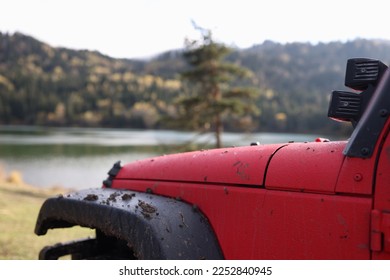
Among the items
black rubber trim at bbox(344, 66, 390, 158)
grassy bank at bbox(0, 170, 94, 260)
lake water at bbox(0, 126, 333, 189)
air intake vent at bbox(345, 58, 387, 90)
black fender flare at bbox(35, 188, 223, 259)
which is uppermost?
air intake vent at bbox(345, 58, 387, 90)

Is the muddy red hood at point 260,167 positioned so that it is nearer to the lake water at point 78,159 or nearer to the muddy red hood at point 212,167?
the muddy red hood at point 212,167

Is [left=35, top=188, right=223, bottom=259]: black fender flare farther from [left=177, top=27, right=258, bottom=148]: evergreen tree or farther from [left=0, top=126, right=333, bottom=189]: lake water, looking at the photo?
[left=177, top=27, right=258, bottom=148]: evergreen tree

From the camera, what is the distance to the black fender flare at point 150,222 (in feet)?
5.72

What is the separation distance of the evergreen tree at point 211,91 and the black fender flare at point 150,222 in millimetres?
15661

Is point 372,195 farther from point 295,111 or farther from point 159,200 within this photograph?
point 295,111

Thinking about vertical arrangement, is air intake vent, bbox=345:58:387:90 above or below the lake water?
above

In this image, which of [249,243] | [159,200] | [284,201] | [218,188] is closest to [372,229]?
[284,201]

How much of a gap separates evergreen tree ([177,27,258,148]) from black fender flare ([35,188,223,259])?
15661 millimetres

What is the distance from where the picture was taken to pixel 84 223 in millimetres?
2104

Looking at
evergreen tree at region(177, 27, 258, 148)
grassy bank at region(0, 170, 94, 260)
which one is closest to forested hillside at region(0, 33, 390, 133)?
evergreen tree at region(177, 27, 258, 148)

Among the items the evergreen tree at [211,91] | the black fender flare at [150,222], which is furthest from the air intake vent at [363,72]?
the evergreen tree at [211,91]

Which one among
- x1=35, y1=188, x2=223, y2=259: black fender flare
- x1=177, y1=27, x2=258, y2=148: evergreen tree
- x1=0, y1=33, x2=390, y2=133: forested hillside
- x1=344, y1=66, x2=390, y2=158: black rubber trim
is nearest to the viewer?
x1=344, y1=66, x2=390, y2=158: black rubber trim

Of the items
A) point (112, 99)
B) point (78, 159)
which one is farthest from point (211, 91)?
point (112, 99)

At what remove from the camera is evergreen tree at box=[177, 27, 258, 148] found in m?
18.0
